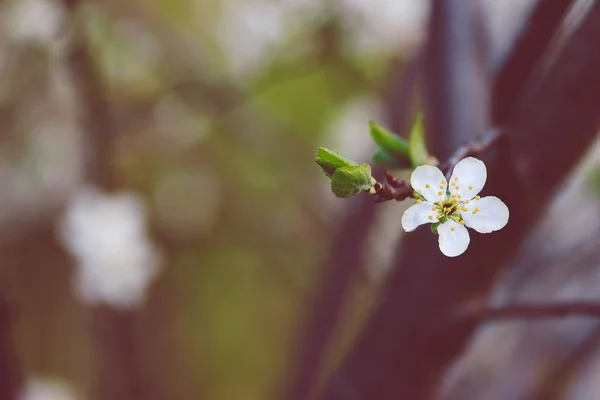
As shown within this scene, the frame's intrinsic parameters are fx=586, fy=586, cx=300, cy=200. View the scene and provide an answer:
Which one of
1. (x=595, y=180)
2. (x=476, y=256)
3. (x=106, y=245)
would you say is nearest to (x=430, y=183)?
(x=476, y=256)

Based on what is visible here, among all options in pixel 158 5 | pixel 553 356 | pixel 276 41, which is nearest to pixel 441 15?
pixel 553 356

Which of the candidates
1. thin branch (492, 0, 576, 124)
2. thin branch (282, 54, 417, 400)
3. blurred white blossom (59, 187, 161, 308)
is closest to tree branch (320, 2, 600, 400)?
thin branch (492, 0, 576, 124)

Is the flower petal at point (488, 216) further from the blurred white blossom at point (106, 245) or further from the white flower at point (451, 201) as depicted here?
the blurred white blossom at point (106, 245)

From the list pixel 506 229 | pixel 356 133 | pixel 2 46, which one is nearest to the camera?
pixel 506 229

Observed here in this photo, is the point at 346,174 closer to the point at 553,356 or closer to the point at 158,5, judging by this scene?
the point at 553,356

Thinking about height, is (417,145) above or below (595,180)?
below

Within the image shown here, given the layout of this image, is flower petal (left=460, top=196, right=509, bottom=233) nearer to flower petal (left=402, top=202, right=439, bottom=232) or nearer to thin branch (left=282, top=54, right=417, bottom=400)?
flower petal (left=402, top=202, right=439, bottom=232)

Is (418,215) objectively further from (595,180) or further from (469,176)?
(595,180)
